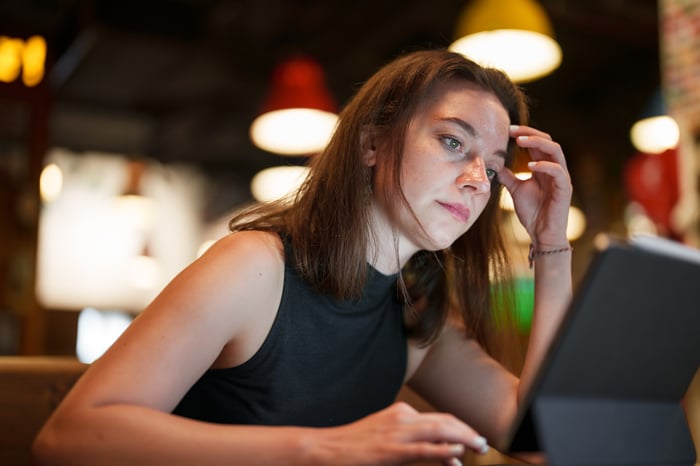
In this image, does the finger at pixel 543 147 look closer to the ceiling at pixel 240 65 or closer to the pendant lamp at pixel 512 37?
the pendant lamp at pixel 512 37

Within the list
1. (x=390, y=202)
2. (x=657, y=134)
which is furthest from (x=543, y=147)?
(x=657, y=134)

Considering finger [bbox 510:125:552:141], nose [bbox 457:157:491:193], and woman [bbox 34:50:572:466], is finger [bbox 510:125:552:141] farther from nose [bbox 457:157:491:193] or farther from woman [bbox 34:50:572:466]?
nose [bbox 457:157:491:193]

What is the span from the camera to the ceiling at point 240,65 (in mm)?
5535

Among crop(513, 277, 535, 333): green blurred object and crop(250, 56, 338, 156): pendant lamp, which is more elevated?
crop(250, 56, 338, 156): pendant lamp

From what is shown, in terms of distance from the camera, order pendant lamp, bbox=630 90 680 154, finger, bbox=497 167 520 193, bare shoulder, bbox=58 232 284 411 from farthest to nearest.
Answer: pendant lamp, bbox=630 90 680 154
finger, bbox=497 167 520 193
bare shoulder, bbox=58 232 284 411

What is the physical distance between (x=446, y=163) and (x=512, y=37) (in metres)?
1.91

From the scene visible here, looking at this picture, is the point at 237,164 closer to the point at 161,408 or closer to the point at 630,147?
the point at 630,147

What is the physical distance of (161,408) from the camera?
1.03 metres

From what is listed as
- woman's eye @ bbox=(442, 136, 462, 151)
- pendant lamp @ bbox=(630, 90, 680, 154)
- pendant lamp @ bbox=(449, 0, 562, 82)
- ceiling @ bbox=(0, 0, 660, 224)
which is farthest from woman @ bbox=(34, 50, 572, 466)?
→ pendant lamp @ bbox=(630, 90, 680, 154)

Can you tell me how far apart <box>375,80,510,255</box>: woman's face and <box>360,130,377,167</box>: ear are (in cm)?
10

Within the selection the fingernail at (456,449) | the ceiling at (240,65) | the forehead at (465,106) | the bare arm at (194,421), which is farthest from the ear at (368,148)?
the ceiling at (240,65)

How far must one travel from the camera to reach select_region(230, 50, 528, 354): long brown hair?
138 cm

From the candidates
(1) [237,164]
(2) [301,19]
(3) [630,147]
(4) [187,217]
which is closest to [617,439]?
(2) [301,19]

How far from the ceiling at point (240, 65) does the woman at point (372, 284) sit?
2137 mm
